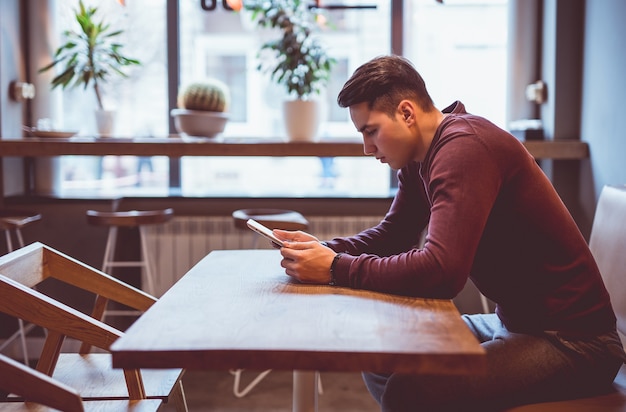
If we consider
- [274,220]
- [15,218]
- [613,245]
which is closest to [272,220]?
[274,220]

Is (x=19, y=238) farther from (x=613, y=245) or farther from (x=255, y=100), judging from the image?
(x=613, y=245)

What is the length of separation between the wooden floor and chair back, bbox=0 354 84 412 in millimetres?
1932

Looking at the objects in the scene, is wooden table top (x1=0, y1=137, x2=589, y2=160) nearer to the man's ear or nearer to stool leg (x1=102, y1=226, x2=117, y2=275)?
stool leg (x1=102, y1=226, x2=117, y2=275)

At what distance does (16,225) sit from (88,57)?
1.23m

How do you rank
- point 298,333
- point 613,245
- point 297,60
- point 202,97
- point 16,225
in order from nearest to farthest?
1. point 298,333
2. point 613,245
3. point 16,225
4. point 202,97
5. point 297,60

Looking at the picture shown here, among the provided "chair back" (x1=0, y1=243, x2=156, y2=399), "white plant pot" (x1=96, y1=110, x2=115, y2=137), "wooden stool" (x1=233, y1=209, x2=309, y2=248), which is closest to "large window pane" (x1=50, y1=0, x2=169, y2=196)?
"white plant pot" (x1=96, y1=110, x2=115, y2=137)

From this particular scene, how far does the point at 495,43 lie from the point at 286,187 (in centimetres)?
159

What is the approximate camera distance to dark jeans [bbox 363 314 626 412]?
156cm

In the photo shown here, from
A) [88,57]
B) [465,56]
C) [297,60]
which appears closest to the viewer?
[297,60]

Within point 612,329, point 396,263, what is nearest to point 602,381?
point 612,329

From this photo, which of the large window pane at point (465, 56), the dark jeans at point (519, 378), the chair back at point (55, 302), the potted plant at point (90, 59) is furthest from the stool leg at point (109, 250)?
the dark jeans at point (519, 378)

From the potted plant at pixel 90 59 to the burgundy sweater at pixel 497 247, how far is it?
2.90 meters

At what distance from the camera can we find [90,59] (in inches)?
166

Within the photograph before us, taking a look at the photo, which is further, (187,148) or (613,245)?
(187,148)
